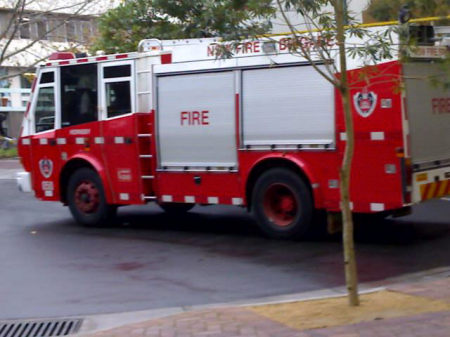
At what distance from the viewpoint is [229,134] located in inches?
454

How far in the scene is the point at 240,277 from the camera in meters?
9.29

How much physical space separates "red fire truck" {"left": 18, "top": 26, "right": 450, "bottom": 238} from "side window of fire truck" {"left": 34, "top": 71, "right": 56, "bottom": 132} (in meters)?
0.02

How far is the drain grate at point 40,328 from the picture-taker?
7.39 metres

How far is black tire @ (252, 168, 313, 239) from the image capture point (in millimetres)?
11008

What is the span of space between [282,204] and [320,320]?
4.49m

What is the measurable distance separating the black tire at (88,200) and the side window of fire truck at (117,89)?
1.20 m

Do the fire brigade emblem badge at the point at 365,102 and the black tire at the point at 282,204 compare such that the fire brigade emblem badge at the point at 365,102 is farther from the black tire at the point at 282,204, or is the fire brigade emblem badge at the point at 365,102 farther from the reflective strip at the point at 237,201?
the reflective strip at the point at 237,201

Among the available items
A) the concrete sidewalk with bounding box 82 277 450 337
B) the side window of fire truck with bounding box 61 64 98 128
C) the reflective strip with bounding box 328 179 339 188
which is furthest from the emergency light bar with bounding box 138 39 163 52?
the concrete sidewalk with bounding box 82 277 450 337

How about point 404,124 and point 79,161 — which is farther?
point 79,161

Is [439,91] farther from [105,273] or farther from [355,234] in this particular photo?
[105,273]

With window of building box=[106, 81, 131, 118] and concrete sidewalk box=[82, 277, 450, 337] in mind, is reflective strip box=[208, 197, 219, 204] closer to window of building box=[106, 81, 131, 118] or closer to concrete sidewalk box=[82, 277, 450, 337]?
window of building box=[106, 81, 131, 118]

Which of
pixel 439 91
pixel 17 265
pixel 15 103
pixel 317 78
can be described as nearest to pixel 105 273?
pixel 17 265

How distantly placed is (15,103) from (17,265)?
3737cm

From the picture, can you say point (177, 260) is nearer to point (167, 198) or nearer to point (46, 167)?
point (167, 198)
